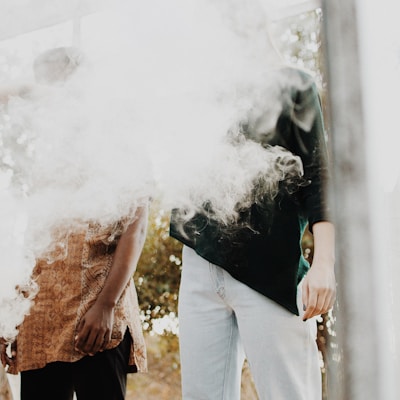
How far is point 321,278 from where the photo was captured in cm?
92

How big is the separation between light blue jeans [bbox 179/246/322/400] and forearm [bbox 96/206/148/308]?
19 cm

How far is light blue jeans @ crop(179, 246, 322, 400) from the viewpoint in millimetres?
942

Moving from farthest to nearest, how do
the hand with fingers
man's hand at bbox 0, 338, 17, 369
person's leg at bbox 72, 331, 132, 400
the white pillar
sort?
man's hand at bbox 0, 338, 17, 369 → person's leg at bbox 72, 331, 132, 400 → the hand with fingers → the white pillar

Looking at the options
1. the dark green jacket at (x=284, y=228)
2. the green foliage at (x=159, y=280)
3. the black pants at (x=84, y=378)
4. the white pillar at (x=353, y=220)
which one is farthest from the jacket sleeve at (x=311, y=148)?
the green foliage at (x=159, y=280)

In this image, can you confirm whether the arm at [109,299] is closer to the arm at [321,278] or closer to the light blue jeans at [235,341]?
the light blue jeans at [235,341]

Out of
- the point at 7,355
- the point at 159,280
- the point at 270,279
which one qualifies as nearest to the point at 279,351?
the point at 270,279

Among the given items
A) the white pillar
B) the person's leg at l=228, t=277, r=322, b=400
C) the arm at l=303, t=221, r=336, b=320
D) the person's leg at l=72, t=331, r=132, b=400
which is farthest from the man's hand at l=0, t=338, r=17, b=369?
the white pillar

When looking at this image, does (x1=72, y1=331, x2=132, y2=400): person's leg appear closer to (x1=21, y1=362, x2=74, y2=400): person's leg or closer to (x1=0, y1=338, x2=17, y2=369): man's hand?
(x1=21, y1=362, x2=74, y2=400): person's leg

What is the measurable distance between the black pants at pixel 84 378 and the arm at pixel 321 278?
46 cm

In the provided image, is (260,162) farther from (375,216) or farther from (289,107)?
(375,216)

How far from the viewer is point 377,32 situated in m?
0.55

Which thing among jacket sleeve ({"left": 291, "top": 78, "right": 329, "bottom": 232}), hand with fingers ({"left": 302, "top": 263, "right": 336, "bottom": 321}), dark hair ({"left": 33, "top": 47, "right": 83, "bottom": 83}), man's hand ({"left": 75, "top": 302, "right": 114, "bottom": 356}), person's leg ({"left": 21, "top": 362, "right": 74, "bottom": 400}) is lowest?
person's leg ({"left": 21, "top": 362, "right": 74, "bottom": 400})

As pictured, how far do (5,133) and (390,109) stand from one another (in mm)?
1291

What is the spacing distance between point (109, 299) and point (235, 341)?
1.01ft
